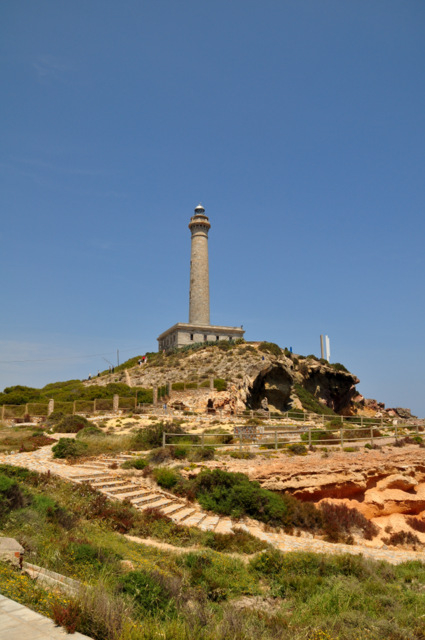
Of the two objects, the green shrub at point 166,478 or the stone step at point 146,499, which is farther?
the green shrub at point 166,478

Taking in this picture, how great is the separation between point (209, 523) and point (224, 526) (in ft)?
1.62

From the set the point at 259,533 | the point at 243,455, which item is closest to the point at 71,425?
the point at 243,455

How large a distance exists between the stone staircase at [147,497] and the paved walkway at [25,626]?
837 centimetres

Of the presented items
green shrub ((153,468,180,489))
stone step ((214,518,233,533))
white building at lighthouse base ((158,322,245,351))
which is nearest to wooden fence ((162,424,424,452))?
green shrub ((153,468,180,489))

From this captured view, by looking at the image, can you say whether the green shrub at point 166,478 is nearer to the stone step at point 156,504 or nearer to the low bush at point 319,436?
the stone step at point 156,504

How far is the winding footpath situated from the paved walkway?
821 cm

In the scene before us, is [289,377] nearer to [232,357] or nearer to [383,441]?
[232,357]

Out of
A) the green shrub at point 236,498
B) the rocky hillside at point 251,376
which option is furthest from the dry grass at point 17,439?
the rocky hillside at point 251,376

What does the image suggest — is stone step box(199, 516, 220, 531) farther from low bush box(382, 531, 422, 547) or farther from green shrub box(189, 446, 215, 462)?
low bush box(382, 531, 422, 547)

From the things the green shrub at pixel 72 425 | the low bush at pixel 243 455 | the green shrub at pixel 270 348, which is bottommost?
the low bush at pixel 243 455

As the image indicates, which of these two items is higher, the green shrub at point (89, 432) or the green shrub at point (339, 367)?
the green shrub at point (339, 367)

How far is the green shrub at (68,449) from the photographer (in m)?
20.0

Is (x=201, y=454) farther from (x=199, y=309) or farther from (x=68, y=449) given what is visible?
(x=199, y=309)

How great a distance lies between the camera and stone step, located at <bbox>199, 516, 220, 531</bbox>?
13.2 meters
